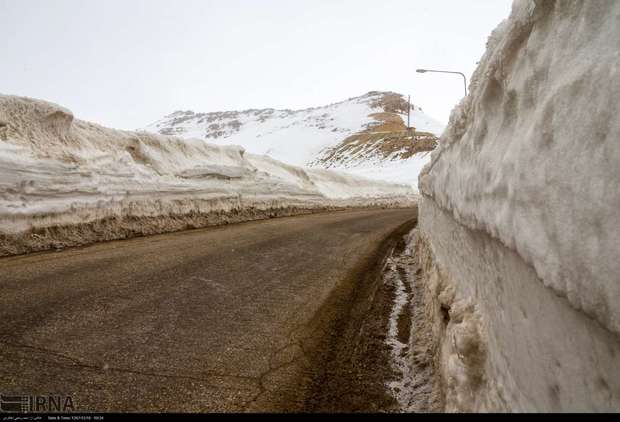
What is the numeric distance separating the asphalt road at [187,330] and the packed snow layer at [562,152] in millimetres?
1317

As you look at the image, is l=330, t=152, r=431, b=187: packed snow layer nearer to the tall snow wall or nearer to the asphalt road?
the asphalt road

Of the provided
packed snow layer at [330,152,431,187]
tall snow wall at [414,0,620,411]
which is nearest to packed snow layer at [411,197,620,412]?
tall snow wall at [414,0,620,411]

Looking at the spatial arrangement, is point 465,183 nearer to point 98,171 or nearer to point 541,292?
point 541,292

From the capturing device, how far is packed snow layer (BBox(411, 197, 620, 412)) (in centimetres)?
84

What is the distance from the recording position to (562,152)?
3.17ft

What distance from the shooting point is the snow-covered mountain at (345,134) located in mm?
43688

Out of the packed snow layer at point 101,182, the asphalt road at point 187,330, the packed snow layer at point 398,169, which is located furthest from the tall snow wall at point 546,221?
the packed snow layer at point 398,169

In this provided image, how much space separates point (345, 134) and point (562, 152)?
7745cm

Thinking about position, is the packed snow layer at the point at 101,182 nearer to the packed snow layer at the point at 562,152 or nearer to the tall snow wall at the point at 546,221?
the tall snow wall at the point at 546,221

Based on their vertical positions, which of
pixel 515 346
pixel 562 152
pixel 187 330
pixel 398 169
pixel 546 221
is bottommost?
pixel 187 330

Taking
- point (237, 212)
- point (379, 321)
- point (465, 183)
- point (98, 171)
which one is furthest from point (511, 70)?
point (237, 212)

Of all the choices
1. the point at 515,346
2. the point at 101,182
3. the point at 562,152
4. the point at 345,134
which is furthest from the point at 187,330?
the point at 345,134

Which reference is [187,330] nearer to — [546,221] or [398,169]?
[546,221]
